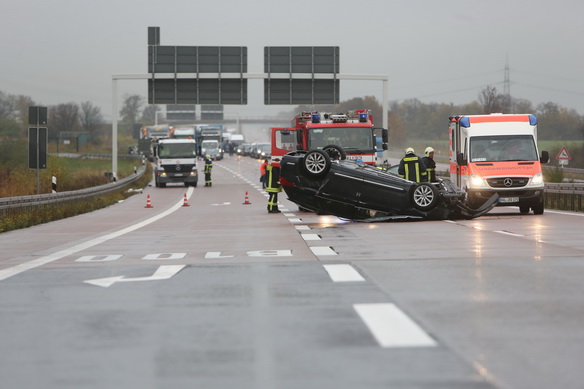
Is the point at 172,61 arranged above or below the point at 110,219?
above

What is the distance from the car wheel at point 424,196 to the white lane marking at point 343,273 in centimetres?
979

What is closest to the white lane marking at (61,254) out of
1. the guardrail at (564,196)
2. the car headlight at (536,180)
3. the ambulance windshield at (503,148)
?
the ambulance windshield at (503,148)

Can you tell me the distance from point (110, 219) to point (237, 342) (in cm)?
2105

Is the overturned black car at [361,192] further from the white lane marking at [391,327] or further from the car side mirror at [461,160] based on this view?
the white lane marking at [391,327]

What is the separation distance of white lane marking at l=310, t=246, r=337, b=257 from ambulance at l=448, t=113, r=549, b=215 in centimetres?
1049

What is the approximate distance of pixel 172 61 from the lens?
5759 cm

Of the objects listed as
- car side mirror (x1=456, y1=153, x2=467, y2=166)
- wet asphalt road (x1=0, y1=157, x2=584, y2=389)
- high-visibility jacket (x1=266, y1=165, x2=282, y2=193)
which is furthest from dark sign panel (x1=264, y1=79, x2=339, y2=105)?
wet asphalt road (x1=0, y1=157, x2=584, y2=389)

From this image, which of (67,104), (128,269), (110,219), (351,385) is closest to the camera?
(351,385)

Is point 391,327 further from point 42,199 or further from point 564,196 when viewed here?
point 564,196

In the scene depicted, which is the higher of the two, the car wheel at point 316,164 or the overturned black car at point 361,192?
the car wheel at point 316,164

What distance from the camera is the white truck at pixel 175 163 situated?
5500cm

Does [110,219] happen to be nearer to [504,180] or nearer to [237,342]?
[504,180]

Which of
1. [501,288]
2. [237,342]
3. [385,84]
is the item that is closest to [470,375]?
[237,342]

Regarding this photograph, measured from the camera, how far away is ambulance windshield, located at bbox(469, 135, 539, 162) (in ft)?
84.6
